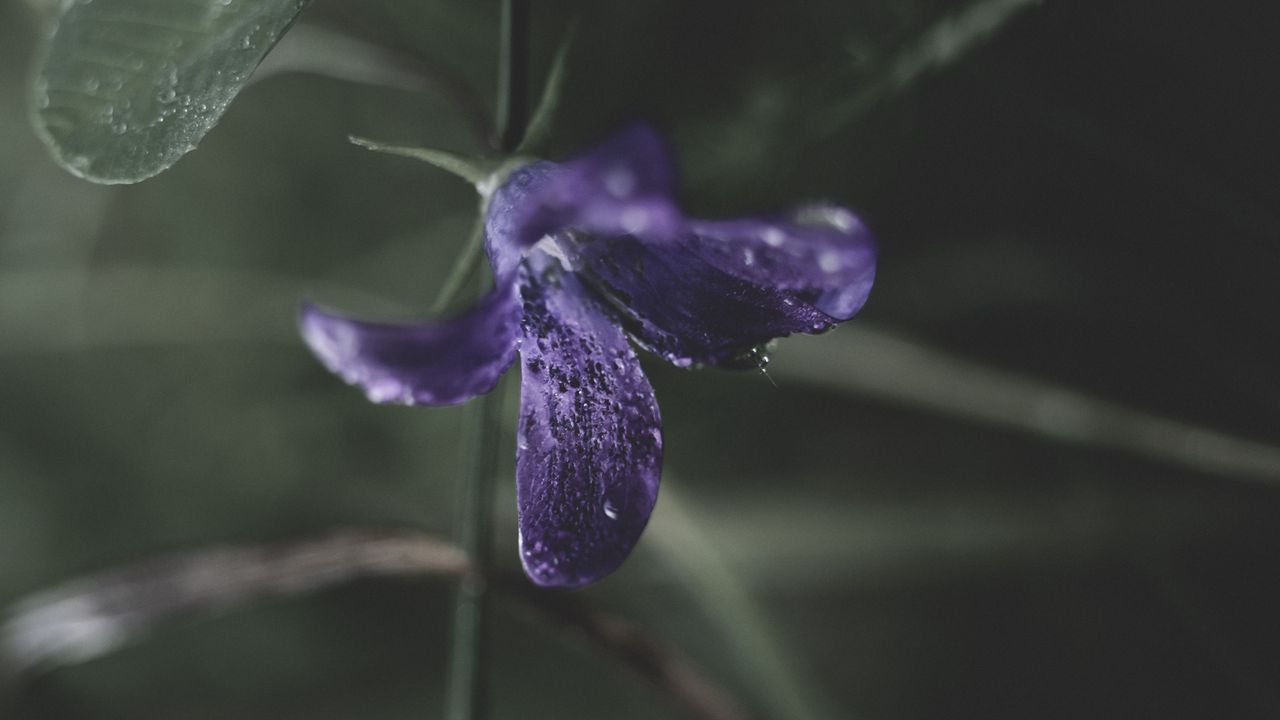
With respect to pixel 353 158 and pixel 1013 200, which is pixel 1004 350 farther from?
pixel 353 158

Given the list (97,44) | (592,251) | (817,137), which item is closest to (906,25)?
(817,137)

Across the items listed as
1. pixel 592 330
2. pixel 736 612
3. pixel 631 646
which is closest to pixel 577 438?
pixel 592 330

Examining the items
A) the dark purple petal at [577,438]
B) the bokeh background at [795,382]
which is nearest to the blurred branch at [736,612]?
the bokeh background at [795,382]

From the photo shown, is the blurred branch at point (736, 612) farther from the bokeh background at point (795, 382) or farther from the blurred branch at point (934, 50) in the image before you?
the blurred branch at point (934, 50)

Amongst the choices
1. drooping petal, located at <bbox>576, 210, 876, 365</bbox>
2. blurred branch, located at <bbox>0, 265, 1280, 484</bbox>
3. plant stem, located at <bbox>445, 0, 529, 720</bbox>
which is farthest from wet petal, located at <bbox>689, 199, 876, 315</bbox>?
blurred branch, located at <bbox>0, 265, 1280, 484</bbox>

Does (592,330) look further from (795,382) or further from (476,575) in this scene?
(795,382)

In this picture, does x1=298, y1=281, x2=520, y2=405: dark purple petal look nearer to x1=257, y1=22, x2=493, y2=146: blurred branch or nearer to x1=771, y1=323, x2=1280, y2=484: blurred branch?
x1=257, y1=22, x2=493, y2=146: blurred branch
